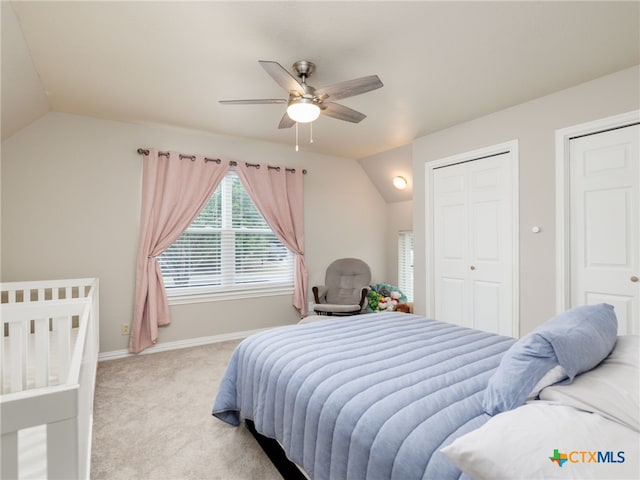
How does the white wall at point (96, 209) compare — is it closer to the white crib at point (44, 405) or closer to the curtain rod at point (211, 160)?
the curtain rod at point (211, 160)

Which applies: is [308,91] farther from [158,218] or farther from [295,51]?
[158,218]

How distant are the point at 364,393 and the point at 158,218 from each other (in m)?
3.20

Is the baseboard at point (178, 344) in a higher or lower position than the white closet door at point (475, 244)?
lower

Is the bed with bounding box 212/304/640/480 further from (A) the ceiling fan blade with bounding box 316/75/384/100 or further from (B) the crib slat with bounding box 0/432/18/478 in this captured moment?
(A) the ceiling fan blade with bounding box 316/75/384/100

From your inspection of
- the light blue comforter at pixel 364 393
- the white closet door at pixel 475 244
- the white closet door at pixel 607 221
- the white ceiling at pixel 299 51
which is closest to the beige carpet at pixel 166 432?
the light blue comforter at pixel 364 393

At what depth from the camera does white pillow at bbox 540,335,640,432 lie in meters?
0.91

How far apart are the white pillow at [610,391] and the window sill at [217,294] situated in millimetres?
3608

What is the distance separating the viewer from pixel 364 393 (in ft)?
4.26

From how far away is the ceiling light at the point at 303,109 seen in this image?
7.12 ft

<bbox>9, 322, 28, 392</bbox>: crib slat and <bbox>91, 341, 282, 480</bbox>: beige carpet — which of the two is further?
<bbox>91, 341, 282, 480</bbox>: beige carpet

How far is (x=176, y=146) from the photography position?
3830 millimetres

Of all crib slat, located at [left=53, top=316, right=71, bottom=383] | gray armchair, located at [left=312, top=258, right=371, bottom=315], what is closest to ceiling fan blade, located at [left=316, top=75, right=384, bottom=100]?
crib slat, located at [left=53, top=316, right=71, bottom=383]

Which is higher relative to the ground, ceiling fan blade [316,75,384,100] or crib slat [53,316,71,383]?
ceiling fan blade [316,75,384,100]

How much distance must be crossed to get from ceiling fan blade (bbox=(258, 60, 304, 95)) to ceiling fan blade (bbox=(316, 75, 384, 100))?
0.14 meters
